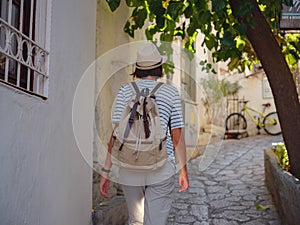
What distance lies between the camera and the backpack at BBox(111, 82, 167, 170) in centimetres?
218

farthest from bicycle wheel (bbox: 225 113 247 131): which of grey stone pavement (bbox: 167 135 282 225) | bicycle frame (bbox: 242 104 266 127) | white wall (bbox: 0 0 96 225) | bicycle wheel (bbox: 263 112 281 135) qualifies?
white wall (bbox: 0 0 96 225)

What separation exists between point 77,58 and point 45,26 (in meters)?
0.62

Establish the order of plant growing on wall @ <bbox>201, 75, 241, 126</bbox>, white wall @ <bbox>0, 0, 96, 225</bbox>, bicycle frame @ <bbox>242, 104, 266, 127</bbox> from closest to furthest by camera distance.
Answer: white wall @ <bbox>0, 0, 96, 225</bbox> → plant growing on wall @ <bbox>201, 75, 241, 126</bbox> → bicycle frame @ <bbox>242, 104, 266, 127</bbox>

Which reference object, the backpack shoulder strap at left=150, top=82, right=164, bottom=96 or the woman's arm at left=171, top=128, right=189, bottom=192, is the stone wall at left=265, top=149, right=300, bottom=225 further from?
the backpack shoulder strap at left=150, top=82, right=164, bottom=96

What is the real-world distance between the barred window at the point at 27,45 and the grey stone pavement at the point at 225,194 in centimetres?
263

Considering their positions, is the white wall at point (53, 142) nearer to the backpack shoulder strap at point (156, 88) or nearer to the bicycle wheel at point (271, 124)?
the backpack shoulder strap at point (156, 88)

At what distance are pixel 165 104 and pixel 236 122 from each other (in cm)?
1049

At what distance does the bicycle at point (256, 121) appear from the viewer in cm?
1202

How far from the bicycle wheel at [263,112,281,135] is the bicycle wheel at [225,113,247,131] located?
664 mm

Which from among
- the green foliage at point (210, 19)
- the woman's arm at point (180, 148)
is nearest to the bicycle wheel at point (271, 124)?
the green foliage at point (210, 19)

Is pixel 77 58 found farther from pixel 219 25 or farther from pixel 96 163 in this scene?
pixel 219 25

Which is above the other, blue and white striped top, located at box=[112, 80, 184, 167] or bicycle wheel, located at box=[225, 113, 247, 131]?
bicycle wheel, located at box=[225, 113, 247, 131]

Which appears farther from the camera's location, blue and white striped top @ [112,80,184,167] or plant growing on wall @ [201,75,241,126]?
plant growing on wall @ [201,75,241,126]

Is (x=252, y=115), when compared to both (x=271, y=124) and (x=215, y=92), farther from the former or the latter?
(x=215, y=92)
